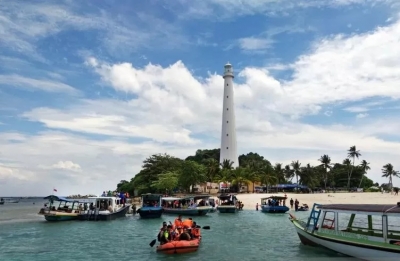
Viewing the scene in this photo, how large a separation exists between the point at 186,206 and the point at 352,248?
115ft

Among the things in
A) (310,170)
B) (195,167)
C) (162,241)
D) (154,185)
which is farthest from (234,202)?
(310,170)

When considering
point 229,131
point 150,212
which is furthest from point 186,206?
point 229,131

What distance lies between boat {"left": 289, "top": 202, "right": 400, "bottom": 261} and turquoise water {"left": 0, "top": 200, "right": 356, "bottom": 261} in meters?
1.07

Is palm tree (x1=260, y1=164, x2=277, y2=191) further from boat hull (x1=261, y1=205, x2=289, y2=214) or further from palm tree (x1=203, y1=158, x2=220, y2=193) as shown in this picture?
boat hull (x1=261, y1=205, x2=289, y2=214)

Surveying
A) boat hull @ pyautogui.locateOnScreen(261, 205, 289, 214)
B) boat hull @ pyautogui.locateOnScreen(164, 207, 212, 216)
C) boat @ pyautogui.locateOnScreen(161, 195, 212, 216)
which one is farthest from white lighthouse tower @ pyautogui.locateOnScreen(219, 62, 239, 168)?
boat hull @ pyautogui.locateOnScreen(164, 207, 212, 216)

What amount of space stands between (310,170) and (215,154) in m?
33.2

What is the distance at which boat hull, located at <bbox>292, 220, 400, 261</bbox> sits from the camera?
18.2 m

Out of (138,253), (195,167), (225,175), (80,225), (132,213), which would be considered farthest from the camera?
(225,175)

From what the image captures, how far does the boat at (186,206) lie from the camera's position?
51.6 meters

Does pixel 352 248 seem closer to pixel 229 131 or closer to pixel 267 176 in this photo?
pixel 267 176

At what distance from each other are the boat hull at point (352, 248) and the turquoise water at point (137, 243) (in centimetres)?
58

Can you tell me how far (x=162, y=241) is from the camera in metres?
24.0

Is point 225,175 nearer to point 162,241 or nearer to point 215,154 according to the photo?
point 215,154

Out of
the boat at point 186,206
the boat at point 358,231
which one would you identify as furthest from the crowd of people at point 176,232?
the boat at point 186,206
